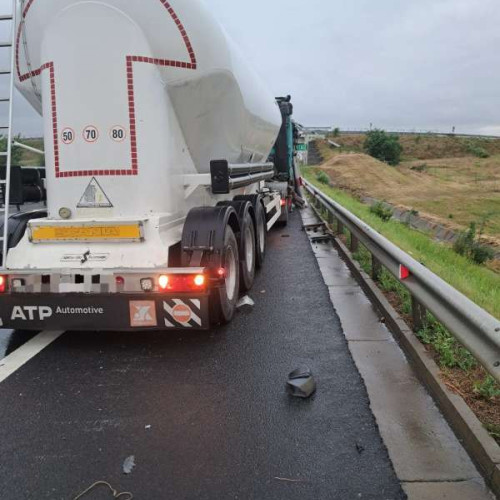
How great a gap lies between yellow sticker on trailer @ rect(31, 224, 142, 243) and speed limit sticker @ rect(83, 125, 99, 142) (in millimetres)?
844

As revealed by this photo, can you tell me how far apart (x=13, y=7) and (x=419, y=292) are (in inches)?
184

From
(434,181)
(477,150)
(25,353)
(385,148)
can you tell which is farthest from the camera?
(477,150)

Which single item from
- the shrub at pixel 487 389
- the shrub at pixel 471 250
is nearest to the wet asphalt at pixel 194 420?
the shrub at pixel 487 389

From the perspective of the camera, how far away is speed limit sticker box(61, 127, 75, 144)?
192 inches

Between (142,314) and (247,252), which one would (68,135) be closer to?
(142,314)

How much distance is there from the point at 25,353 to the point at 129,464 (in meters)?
2.23

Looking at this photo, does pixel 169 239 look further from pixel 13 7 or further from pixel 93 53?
pixel 13 7

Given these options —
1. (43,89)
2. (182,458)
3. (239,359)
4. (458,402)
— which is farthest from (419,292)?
(43,89)

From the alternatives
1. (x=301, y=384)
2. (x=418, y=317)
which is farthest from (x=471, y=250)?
(x=301, y=384)

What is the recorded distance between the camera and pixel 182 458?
9.95ft

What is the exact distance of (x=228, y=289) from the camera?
5.62 meters

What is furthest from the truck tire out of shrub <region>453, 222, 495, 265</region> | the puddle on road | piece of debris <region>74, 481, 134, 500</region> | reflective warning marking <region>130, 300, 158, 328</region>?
piece of debris <region>74, 481, 134, 500</region>

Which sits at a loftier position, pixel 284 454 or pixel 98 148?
pixel 98 148

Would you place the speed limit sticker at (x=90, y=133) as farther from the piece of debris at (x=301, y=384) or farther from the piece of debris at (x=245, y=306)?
the piece of debris at (x=301, y=384)
